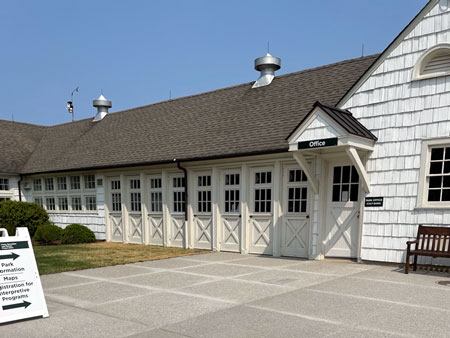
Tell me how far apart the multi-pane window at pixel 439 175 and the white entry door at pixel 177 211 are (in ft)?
24.5

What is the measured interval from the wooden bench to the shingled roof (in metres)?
3.65

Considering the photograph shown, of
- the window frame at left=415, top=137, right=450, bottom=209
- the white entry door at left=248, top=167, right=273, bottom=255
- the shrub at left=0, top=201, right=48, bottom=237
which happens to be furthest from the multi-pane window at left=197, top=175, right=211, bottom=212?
the shrub at left=0, top=201, right=48, bottom=237

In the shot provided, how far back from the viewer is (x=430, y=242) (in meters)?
8.02

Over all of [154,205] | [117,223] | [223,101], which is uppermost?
[223,101]

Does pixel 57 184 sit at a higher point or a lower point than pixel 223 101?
lower

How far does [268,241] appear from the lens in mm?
10727

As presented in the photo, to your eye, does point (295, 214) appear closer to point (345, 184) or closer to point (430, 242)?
point (345, 184)

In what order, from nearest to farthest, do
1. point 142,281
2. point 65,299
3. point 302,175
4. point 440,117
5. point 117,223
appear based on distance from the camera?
point 65,299 → point 142,281 → point 440,117 → point 302,175 → point 117,223

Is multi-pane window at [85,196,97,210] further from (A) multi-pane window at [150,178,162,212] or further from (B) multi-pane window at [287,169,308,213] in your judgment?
(B) multi-pane window at [287,169,308,213]

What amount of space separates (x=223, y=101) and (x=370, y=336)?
35.7ft

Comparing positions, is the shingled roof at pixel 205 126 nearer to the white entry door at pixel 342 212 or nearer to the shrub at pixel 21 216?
the white entry door at pixel 342 212

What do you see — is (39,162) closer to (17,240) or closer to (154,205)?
(154,205)

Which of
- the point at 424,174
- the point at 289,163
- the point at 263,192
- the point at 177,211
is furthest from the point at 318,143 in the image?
the point at 177,211

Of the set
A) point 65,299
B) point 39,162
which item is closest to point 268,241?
point 65,299
